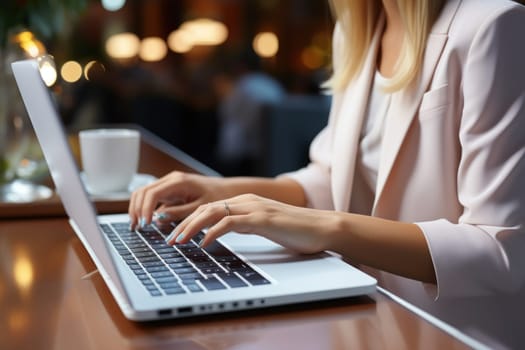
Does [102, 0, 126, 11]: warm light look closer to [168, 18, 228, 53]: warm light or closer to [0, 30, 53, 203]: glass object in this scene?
[0, 30, 53, 203]: glass object

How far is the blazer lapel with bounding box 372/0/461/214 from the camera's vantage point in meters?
1.13

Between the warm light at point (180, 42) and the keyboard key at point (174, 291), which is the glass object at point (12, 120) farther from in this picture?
the warm light at point (180, 42)

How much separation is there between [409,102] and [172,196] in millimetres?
399

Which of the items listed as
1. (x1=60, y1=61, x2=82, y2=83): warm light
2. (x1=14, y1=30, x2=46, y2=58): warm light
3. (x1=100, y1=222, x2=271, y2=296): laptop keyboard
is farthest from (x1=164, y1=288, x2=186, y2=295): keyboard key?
(x1=60, y1=61, x2=82, y2=83): warm light

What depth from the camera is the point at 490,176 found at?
1.01 metres

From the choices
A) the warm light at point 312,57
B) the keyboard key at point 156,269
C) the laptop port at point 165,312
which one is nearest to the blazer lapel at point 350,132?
the keyboard key at point 156,269

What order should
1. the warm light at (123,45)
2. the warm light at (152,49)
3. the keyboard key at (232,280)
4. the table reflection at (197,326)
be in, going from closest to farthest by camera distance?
the table reflection at (197,326)
the keyboard key at (232,280)
the warm light at (123,45)
the warm light at (152,49)

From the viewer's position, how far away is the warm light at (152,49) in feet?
28.1

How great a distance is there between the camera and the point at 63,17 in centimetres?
152

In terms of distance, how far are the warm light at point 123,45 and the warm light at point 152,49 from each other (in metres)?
0.09

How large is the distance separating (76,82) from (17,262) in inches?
219

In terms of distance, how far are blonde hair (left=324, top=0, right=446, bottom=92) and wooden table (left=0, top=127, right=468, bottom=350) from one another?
1.55 ft

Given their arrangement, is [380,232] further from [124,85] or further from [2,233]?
[124,85]

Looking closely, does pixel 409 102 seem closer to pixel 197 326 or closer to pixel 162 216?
pixel 162 216
